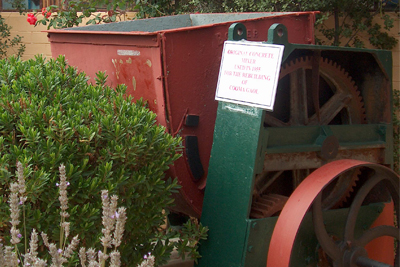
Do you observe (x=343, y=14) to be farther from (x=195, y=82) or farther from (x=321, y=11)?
(x=195, y=82)

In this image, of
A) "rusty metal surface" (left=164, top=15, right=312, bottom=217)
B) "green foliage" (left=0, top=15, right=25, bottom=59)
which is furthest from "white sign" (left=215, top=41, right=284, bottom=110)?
"green foliage" (left=0, top=15, right=25, bottom=59)

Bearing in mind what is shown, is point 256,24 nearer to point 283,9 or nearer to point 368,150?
point 368,150

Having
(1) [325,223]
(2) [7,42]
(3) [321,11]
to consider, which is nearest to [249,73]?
(1) [325,223]

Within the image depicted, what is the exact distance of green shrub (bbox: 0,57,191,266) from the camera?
7.10 ft

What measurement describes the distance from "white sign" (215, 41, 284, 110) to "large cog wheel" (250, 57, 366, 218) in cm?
25

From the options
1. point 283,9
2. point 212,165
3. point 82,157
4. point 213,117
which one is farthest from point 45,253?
point 283,9

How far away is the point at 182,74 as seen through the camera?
2857mm

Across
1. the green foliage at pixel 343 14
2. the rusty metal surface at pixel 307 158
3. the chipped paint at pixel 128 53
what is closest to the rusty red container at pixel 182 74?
the chipped paint at pixel 128 53

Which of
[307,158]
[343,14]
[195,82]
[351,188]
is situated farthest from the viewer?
[343,14]

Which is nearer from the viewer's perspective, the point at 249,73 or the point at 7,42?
the point at 249,73

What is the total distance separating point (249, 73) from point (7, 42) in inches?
238

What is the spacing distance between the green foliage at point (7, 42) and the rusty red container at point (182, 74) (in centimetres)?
452

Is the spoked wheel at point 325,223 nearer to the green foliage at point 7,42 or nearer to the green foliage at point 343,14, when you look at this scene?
the green foliage at point 343,14

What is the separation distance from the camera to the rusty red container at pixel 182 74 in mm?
2807
